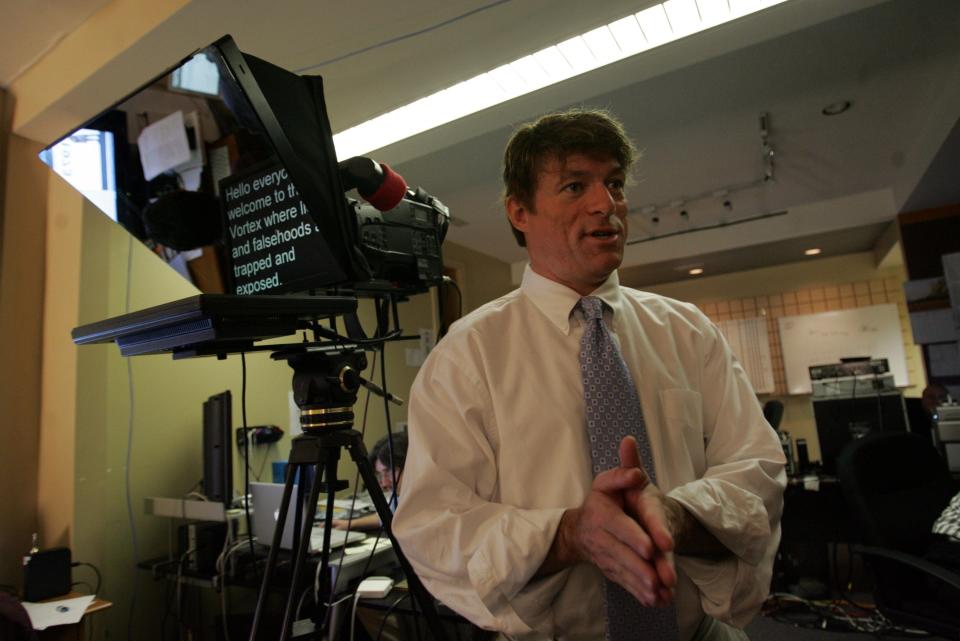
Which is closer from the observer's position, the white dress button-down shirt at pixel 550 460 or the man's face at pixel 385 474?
the white dress button-down shirt at pixel 550 460

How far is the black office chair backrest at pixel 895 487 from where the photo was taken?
2057mm

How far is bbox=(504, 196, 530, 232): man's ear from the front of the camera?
1.19 meters

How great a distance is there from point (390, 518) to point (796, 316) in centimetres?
661

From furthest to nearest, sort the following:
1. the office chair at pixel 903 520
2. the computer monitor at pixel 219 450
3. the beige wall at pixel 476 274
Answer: the beige wall at pixel 476 274, the computer monitor at pixel 219 450, the office chair at pixel 903 520

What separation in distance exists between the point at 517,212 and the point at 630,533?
0.74 metres

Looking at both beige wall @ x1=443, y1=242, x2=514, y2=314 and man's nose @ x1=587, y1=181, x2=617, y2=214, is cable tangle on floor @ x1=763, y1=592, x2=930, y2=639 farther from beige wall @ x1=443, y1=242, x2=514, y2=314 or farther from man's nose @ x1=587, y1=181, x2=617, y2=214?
beige wall @ x1=443, y1=242, x2=514, y2=314

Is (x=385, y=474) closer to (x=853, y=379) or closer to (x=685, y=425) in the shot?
(x=685, y=425)

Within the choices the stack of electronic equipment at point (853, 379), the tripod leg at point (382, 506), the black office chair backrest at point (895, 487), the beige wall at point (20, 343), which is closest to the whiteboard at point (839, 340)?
the stack of electronic equipment at point (853, 379)

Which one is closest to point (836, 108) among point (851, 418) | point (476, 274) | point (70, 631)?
point (851, 418)

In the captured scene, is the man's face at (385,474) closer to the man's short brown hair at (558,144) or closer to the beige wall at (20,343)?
the beige wall at (20,343)

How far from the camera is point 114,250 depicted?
259cm

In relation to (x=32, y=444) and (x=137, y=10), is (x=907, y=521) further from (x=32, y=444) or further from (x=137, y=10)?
(x=32, y=444)

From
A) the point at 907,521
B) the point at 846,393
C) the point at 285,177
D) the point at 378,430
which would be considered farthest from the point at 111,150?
the point at 846,393

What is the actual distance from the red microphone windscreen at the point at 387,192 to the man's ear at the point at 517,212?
24 cm
